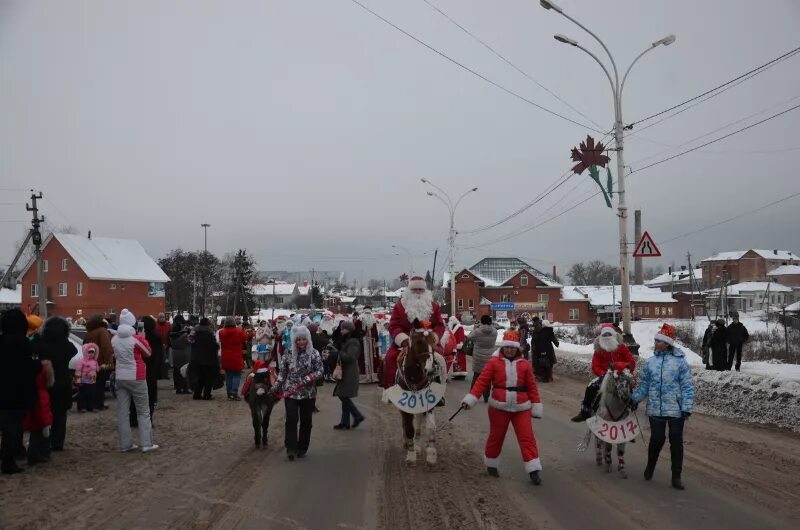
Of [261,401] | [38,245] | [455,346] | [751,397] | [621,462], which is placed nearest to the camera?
[621,462]

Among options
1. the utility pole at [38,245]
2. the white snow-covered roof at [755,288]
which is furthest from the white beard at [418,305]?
the white snow-covered roof at [755,288]

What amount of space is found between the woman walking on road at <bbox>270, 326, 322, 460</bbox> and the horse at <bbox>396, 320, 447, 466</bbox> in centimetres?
123

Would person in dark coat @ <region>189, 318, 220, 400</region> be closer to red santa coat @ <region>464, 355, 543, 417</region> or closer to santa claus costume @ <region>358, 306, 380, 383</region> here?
santa claus costume @ <region>358, 306, 380, 383</region>

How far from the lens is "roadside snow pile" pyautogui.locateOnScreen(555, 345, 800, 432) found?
1138 cm

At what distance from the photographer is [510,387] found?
744cm

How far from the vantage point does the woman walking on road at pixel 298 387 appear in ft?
28.2

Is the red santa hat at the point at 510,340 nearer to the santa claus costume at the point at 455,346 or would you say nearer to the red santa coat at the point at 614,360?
the santa claus costume at the point at 455,346

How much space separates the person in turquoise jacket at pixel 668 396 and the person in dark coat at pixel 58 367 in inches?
301

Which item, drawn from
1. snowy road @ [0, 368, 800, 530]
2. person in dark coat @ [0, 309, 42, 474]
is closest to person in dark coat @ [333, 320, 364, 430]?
snowy road @ [0, 368, 800, 530]

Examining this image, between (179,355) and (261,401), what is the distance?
331 inches

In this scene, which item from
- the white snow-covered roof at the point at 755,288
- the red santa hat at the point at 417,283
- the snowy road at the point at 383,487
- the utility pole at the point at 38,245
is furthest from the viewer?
the white snow-covered roof at the point at 755,288

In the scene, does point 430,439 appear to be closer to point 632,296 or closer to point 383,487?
point 383,487

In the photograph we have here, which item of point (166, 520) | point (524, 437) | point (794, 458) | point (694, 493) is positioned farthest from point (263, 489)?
point (794, 458)

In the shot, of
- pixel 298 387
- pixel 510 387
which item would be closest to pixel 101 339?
pixel 298 387
